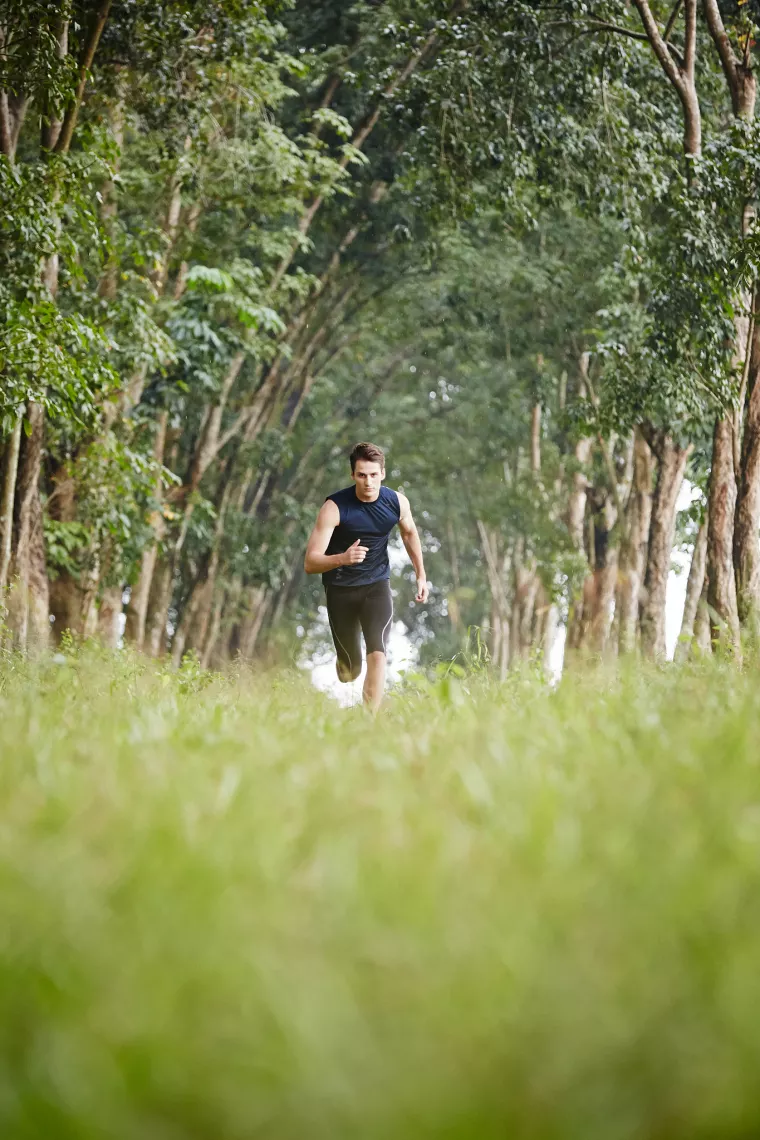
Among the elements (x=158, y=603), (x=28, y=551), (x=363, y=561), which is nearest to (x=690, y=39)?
(x=363, y=561)

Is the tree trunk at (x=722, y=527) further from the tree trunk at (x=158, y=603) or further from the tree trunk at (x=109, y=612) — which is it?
the tree trunk at (x=158, y=603)

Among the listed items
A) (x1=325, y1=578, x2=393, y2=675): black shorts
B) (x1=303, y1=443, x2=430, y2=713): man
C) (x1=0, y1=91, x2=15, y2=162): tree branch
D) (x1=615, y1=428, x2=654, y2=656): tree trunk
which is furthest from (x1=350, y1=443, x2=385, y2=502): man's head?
(x1=615, y1=428, x2=654, y2=656): tree trunk

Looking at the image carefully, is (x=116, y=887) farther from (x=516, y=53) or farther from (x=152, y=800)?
(x=516, y=53)

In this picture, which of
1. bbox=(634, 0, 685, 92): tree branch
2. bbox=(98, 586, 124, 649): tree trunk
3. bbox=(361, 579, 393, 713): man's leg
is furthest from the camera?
bbox=(98, 586, 124, 649): tree trunk

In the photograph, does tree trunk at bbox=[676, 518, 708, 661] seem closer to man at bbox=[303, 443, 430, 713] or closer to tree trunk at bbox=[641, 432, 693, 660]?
tree trunk at bbox=[641, 432, 693, 660]

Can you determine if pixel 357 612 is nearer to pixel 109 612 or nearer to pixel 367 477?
pixel 367 477

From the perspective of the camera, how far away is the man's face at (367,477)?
24.6 feet

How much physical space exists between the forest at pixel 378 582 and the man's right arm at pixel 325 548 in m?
0.09

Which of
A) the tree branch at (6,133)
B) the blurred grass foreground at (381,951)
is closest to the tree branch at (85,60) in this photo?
the tree branch at (6,133)

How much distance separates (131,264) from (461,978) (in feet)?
47.5

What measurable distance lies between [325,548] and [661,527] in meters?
11.2

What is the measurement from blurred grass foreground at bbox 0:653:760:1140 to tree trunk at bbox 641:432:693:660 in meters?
14.9

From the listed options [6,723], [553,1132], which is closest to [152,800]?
[553,1132]

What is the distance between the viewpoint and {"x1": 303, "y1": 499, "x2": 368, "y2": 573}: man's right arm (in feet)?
22.5
